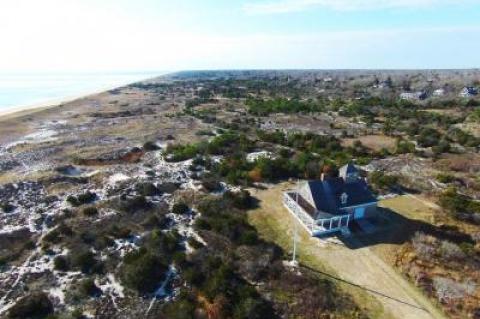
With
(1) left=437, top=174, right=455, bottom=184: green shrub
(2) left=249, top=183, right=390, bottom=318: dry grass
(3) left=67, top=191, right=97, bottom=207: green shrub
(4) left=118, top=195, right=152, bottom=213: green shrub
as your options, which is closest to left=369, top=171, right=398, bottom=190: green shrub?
(1) left=437, top=174, right=455, bottom=184: green shrub

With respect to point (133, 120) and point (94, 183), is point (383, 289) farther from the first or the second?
point (133, 120)

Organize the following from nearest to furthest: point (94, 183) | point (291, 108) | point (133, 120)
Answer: point (94, 183) < point (133, 120) < point (291, 108)

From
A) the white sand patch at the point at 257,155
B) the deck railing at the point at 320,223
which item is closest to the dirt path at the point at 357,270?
the deck railing at the point at 320,223

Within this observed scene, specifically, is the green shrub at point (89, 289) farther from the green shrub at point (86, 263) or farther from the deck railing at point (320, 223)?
the deck railing at point (320, 223)

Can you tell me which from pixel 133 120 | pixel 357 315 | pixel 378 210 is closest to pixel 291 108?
pixel 133 120

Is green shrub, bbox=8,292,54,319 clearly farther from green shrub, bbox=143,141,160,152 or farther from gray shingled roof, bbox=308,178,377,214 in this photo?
green shrub, bbox=143,141,160,152

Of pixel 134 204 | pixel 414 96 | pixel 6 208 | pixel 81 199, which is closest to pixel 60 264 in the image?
pixel 134 204

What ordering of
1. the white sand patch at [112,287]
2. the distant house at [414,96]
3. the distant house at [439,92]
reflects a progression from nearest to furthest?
the white sand patch at [112,287], the distant house at [414,96], the distant house at [439,92]
